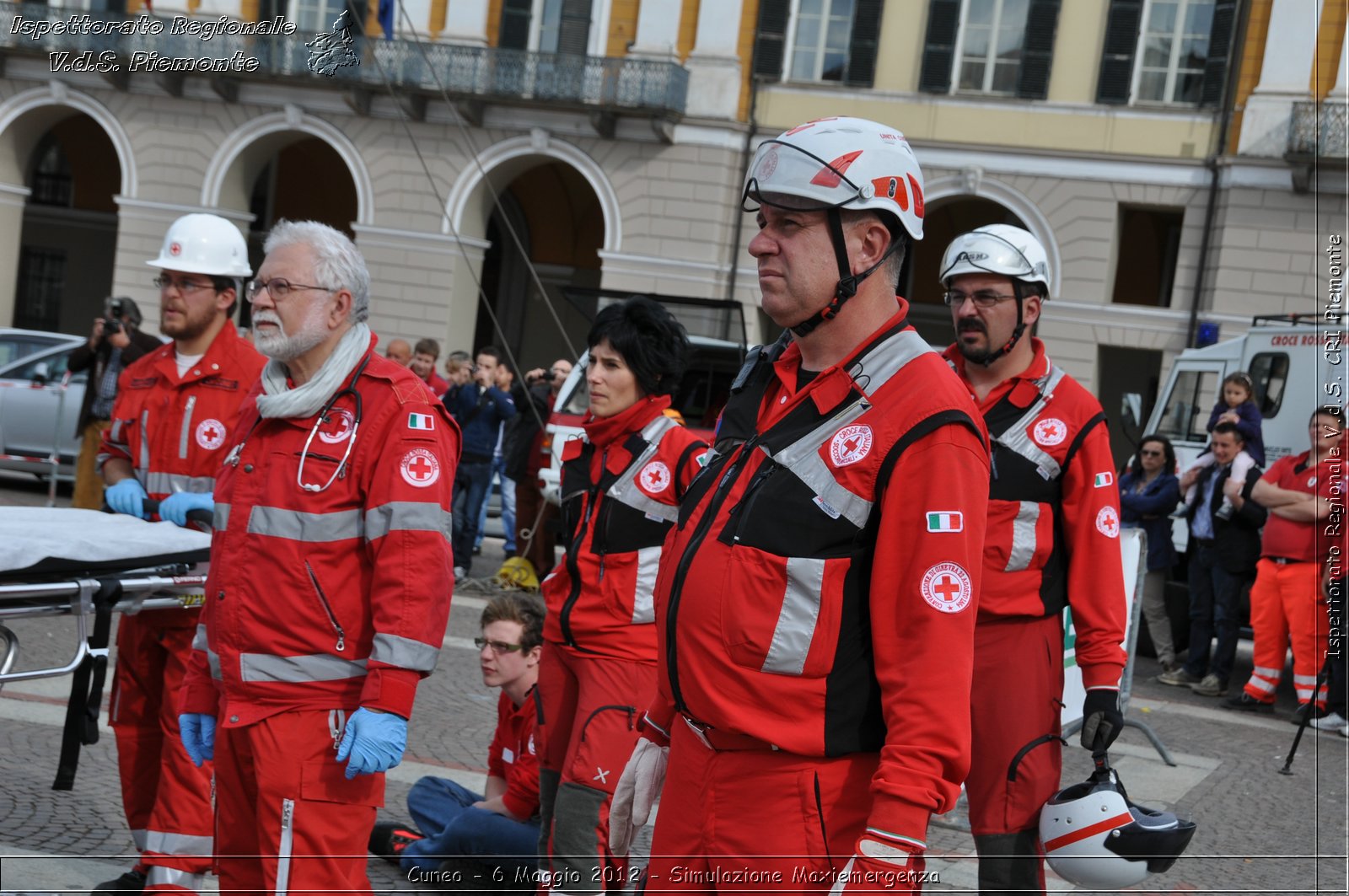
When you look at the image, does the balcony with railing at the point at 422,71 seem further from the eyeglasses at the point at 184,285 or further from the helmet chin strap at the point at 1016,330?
the helmet chin strap at the point at 1016,330

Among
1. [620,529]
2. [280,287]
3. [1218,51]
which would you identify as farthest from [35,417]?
[1218,51]

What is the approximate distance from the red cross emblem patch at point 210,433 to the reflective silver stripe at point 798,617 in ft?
10.0

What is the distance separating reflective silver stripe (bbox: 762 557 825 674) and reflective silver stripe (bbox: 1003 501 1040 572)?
69.4 inches

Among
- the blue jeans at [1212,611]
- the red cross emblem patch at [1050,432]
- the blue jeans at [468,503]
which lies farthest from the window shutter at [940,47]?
the red cross emblem patch at [1050,432]

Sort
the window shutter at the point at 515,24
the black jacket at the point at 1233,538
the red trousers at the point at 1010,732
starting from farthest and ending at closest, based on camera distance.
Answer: the window shutter at the point at 515,24, the black jacket at the point at 1233,538, the red trousers at the point at 1010,732

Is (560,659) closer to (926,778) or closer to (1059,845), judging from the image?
(1059,845)

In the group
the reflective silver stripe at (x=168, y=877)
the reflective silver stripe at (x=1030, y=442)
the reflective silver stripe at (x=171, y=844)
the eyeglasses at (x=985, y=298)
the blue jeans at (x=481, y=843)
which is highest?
the eyeglasses at (x=985, y=298)

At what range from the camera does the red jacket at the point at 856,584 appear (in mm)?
2312

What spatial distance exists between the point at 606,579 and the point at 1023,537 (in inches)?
49.3

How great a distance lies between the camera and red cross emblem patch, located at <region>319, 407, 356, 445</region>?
3502mm

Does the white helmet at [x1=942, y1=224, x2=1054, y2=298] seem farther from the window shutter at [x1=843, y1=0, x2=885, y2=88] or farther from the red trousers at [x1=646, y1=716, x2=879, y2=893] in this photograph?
the window shutter at [x1=843, y1=0, x2=885, y2=88]

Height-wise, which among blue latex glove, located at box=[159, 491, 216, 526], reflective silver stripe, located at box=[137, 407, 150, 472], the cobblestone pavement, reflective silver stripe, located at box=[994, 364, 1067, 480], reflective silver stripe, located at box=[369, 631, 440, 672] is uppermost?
reflective silver stripe, located at box=[994, 364, 1067, 480]

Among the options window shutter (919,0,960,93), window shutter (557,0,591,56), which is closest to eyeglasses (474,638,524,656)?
window shutter (919,0,960,93)

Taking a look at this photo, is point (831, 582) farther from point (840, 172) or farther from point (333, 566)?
point (333, 566)
